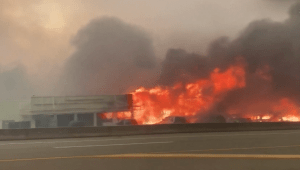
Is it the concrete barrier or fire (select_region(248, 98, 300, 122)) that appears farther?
fire (select_region(248, 98, 300, 122))

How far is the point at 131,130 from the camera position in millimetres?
19328

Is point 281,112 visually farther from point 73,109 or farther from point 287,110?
point 73,109

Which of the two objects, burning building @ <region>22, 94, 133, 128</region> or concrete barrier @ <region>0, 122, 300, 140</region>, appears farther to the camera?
burning building @ <region>22, 94, 133, 128</region>

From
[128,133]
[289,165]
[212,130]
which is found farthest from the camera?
[212,130]

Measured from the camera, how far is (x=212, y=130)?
2116 centimetres

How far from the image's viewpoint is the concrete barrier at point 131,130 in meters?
17.8

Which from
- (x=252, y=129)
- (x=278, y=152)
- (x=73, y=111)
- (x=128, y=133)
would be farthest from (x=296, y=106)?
(x=278, y=152)

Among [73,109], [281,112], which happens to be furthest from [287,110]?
[73,109]

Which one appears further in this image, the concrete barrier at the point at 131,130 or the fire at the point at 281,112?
the fire at the point at 281,112

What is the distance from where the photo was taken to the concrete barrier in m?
17.8

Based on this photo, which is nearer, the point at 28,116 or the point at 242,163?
the point at 242,163

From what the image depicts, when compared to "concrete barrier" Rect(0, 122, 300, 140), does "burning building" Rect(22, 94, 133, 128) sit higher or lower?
higher

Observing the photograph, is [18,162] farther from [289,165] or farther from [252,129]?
[252,129]

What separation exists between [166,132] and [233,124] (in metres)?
4.37
